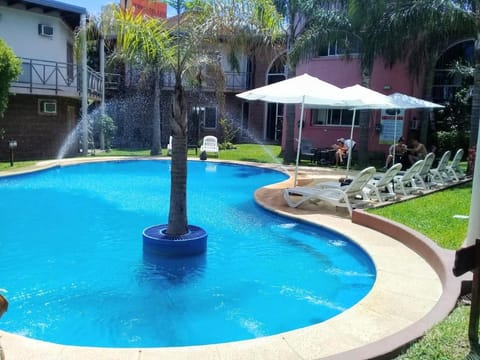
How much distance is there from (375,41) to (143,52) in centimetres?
1147

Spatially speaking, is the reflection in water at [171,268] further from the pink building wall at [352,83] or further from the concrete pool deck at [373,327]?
the pink building wall at [352,83]

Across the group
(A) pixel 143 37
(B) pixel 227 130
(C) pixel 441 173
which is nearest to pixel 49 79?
(B) pixel 227 130

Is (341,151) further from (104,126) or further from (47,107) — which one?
(47,107)

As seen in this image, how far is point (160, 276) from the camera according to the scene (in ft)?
20.1

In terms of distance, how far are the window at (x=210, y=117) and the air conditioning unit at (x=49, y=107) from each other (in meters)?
10.2

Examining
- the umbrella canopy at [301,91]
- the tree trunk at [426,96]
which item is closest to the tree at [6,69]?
→ the umbrella canopy at [301,91]

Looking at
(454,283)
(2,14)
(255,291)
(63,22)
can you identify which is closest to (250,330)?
(255,291)

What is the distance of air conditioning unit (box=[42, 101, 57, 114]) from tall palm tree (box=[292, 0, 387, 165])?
11027 mm

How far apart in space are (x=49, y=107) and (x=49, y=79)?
124 cm

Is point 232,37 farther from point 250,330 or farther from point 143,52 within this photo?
point 250,330

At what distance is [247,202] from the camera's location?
36.8 feet

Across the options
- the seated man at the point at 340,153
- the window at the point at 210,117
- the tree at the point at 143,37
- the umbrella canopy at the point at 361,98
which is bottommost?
the seated man at the point at 340,153

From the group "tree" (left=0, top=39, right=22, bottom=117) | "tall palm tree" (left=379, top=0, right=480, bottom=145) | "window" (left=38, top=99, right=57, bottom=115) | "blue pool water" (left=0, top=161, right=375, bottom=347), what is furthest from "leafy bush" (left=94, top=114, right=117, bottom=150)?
"tall palm tree" (left=379, top=0, right=480, bottom=145)

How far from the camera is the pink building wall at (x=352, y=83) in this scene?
19453 millimetres
